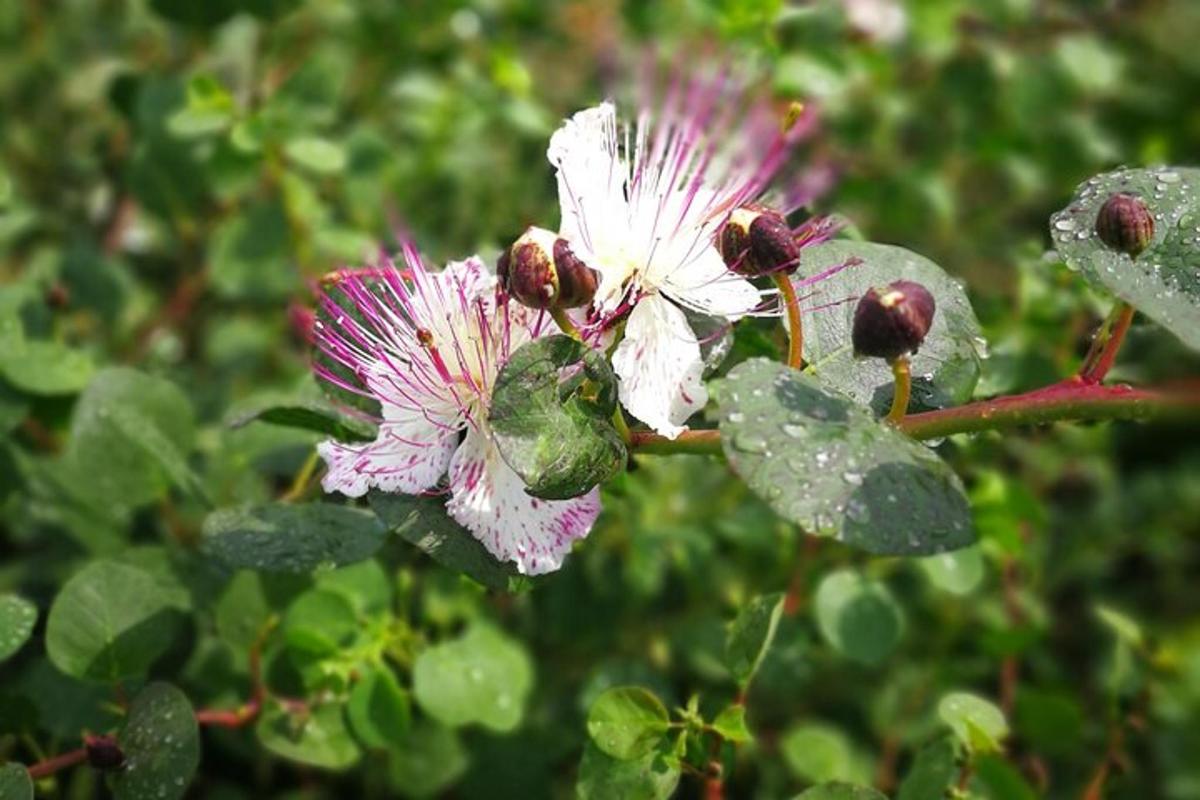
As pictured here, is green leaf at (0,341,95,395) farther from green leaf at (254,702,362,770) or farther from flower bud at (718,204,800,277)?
flower bud at (718,204,800,277)

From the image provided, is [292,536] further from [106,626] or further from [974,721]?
[974,721]

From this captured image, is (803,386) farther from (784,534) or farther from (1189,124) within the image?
(1189,124)

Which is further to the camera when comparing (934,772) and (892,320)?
(934,772)

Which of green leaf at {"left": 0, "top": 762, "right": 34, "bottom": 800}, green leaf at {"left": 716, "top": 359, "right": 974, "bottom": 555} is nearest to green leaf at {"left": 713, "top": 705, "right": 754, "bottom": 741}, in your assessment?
green leaf at {"left": 716, "top": 359, "right": 974, "bottom": 555}

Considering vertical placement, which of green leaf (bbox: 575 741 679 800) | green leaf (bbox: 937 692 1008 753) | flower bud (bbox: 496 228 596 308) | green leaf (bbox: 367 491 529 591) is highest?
flower bud (bbox: 496 228 596 308)

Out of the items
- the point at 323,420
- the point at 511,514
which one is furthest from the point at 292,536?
the point at 511,514

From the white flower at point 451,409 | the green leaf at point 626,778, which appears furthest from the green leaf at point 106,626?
the green leaf at point 626,778

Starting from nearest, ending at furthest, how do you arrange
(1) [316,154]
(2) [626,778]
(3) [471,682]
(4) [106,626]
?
(2) [626,778]
(4) [106,626]
(3) [471,682]
(1) [316,154]
